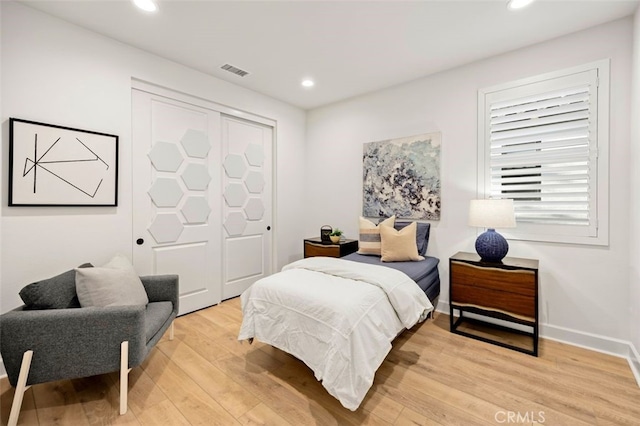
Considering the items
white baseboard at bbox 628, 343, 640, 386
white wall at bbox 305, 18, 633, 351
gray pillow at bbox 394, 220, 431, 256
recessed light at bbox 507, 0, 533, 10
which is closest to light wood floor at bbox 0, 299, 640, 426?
white baseboard at bbox 628, 343, 640, 386

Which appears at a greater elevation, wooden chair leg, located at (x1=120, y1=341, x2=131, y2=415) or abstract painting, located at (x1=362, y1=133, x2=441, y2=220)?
abstract painting, located at (x1=362, y1=133, x2=441, y2=220)

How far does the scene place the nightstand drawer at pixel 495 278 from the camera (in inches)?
91.5

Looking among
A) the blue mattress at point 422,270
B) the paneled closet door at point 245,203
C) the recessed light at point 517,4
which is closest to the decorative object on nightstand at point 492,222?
the blue mattress at point 422,270

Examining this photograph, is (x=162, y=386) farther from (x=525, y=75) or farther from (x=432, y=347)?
(x=525, y=75)

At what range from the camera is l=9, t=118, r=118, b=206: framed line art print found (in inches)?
81.6

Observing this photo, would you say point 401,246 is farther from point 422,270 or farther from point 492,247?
point 492,247

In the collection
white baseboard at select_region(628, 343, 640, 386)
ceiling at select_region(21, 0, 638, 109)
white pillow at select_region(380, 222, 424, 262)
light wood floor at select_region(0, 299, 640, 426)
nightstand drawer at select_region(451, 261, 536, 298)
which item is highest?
ceiling at select_region(21, 0, 638, 109)

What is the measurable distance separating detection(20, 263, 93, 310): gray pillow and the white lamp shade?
3.28 metres

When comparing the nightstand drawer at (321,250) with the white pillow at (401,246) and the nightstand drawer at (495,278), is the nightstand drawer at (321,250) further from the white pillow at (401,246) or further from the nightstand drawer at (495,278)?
the nightstand drawer at (495,278)

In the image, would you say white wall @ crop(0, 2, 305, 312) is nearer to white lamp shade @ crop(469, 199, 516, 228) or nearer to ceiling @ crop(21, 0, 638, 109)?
ceiling @ crop(21, 0, 638, 109)

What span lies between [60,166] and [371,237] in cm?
297

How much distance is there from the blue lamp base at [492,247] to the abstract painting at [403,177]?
0.68 m

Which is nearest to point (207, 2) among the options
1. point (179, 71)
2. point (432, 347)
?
point (179, 71)

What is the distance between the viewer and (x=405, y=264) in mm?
2838
